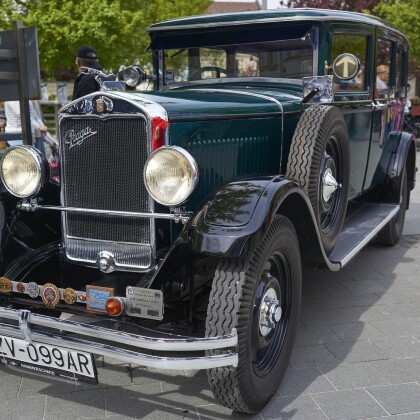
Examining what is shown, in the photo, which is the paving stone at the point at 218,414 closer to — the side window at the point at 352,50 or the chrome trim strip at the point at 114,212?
the chrome trim strip at the point at 114,212

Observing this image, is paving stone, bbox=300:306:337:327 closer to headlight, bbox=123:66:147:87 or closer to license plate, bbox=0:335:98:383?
license plate, bbox=0:335:98:383

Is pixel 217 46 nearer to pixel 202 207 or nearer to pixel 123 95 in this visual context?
pixel 123 95

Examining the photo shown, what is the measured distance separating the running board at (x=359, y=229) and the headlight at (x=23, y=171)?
1757 mm

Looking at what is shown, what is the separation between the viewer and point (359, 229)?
4.26m

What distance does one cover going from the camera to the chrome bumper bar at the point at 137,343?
7.42 feet

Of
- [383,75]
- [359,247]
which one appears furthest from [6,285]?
[383,75]

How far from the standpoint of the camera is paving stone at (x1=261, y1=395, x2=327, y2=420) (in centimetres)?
263

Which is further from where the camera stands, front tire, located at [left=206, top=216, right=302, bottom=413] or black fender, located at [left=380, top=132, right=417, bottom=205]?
black fender, located at [left=380, top=132, right=417, bottom=205]

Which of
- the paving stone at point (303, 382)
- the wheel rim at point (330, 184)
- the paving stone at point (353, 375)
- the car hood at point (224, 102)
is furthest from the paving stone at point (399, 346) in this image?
the car hood at point (224, 102)

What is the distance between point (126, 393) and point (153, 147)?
1274 millimetres

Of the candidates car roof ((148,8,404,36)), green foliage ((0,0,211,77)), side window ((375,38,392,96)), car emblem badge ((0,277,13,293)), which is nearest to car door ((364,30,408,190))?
side window ((375,38,392,96))

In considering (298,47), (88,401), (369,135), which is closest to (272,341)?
(88,401)

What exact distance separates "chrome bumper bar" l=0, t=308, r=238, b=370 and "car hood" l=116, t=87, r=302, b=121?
1.07 metres

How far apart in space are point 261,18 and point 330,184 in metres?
1.29
